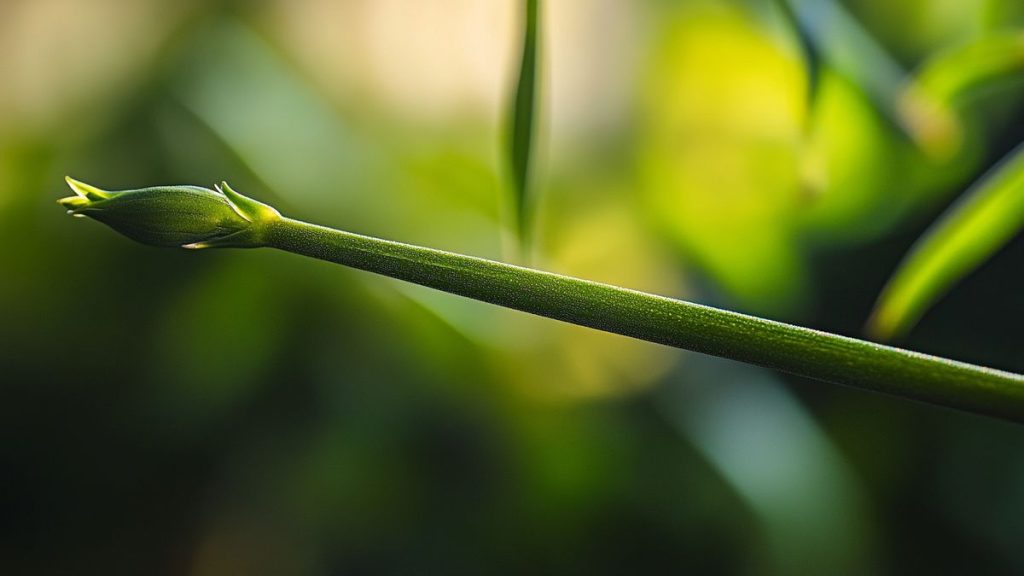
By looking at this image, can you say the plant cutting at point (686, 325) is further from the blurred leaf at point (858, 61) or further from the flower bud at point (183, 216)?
the blurred leaf at point (858, 61)

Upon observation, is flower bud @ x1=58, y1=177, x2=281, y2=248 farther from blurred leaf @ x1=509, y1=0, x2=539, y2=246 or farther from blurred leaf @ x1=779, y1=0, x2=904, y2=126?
blurred leaf @ x1=779, y1=0, x2=904, y2=126

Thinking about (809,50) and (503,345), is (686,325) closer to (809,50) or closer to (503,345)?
(809,50)

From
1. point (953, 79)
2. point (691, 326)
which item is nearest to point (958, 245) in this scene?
point (953, 79)

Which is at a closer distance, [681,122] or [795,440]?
[795,440]

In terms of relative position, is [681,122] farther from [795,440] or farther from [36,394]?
[36,394]

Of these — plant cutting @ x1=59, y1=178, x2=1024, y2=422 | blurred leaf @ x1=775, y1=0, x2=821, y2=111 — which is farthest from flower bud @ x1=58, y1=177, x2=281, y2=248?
blurred leaf @ x1=775, y1=0, x2=821, y2=111

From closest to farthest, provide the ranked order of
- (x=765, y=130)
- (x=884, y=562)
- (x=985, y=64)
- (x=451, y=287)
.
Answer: (x=451, y=287)
(x=985, y=64)
(x=884, y=562)
(x=765, y=130)

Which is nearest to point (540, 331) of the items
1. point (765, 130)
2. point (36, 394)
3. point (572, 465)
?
point (572, 465)
